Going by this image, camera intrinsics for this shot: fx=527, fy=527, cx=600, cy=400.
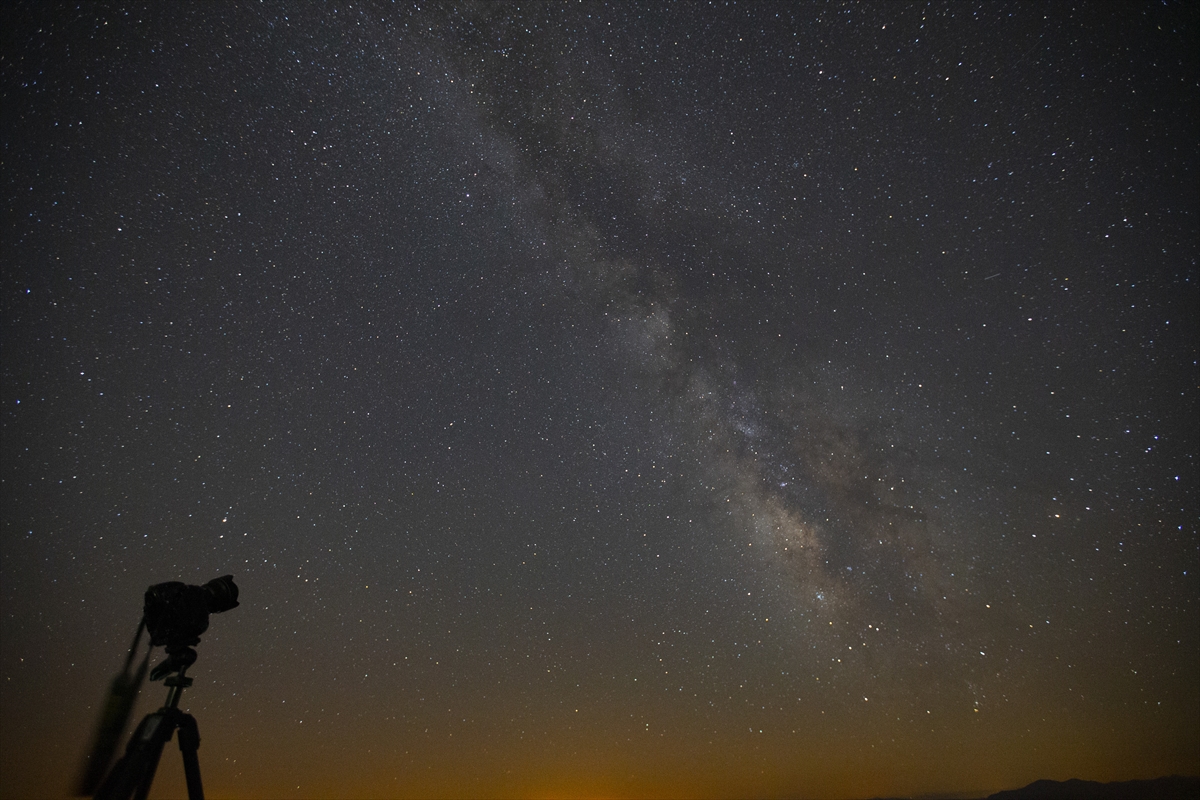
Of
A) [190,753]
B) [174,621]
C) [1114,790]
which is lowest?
[1114,790]

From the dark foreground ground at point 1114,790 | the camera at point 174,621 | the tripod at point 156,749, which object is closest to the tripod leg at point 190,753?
A: the tripod at point 156,749

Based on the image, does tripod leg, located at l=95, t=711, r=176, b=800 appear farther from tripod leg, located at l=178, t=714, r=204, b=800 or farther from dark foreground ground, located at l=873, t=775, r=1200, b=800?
dark foreground ground, located at l=873, t=775, r=1200, b=800

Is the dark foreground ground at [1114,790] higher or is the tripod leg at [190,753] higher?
the tripod leg at [190,753]

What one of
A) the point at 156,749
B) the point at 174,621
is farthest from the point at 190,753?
the point at 174,621

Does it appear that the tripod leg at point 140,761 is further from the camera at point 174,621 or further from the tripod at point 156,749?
the camera at point 174,621

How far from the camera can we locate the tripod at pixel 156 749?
1434mm

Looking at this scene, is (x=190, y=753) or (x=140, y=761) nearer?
(x=140, y=761)

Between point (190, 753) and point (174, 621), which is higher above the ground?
point (174, 621)

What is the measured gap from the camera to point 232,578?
2121 mm

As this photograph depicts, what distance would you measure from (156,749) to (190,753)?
13cm

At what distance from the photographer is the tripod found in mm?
1434

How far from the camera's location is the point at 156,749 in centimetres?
159

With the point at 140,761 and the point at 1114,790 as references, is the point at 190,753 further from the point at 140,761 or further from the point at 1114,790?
the point at 1114,790

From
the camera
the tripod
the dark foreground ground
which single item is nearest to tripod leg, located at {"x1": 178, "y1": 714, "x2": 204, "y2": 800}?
the tripod
